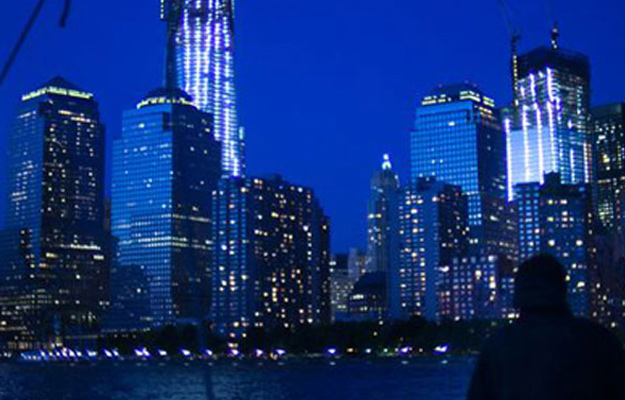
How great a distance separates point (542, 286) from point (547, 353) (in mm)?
390

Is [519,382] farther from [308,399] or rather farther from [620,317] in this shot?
[620,317]

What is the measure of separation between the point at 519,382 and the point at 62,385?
12796 centimetres

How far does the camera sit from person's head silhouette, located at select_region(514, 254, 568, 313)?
6465mm

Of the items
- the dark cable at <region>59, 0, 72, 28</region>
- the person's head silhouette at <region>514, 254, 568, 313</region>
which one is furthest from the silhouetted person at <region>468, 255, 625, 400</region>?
the dark cable at <region>59, 0, 72, 28</region>

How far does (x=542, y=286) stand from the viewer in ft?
21.3

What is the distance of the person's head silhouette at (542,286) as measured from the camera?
6465mm

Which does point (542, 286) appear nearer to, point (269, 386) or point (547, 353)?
point (547, 353)

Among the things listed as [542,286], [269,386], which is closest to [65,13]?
[542,286]

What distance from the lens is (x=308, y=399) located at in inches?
3738

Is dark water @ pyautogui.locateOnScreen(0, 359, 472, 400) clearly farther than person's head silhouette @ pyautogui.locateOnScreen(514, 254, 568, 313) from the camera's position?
Yes

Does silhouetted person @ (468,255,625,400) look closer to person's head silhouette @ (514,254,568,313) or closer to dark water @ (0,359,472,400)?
person's head silhouette @ (514,254,568,313)

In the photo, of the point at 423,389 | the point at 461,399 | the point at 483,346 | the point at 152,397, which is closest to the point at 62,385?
the point at 152,397

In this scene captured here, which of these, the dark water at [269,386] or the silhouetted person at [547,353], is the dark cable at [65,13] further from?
the dark water at [269,386]

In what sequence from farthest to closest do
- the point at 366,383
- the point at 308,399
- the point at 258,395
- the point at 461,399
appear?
the point at 366,383 < the point at 258,395 < the point at 308,399 < the point at 461,399
